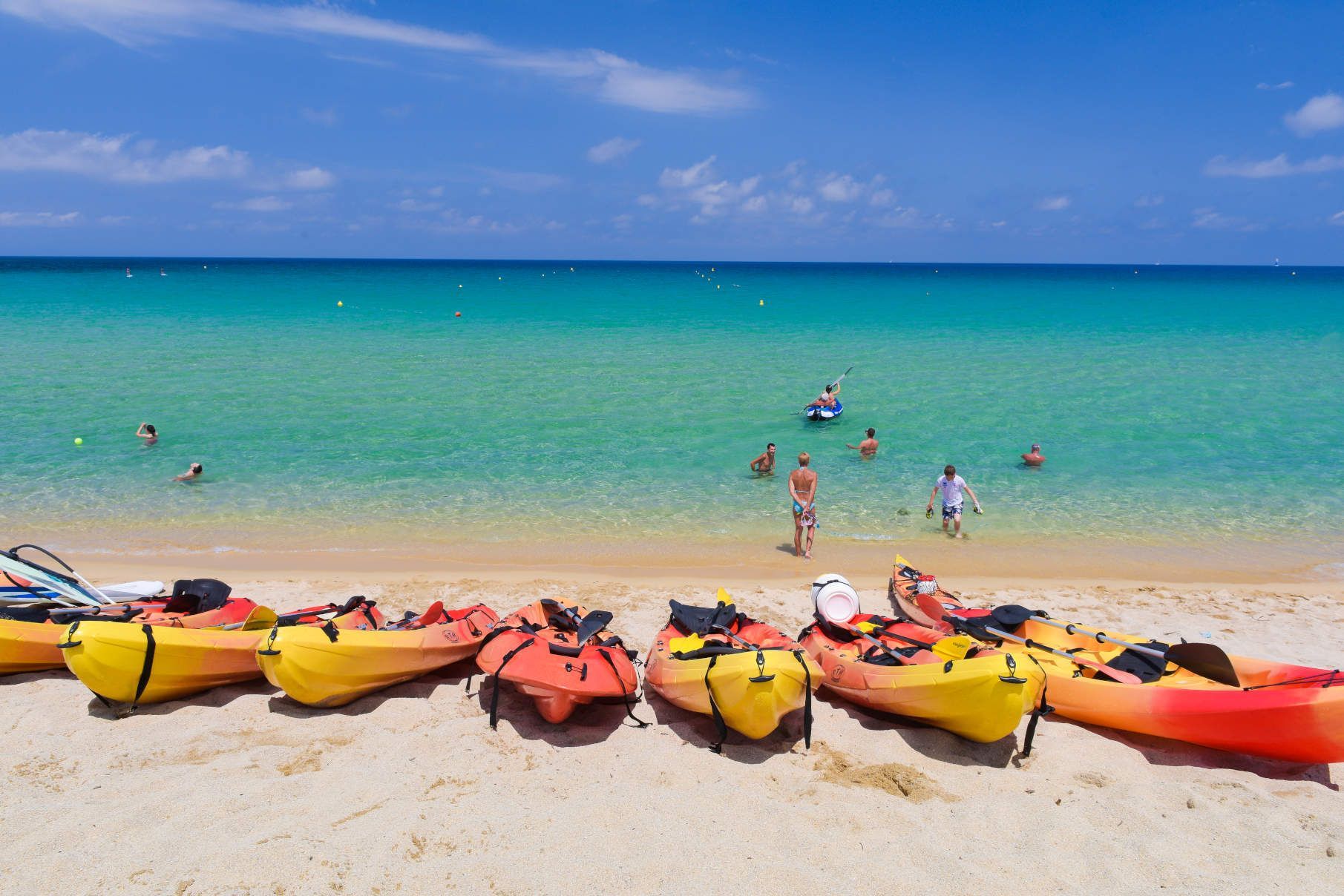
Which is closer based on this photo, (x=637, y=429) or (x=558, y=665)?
(x=558, y=665)

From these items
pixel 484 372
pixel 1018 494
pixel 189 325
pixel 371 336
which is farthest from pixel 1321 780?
pixel 189 325

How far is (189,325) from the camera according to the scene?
37.6m

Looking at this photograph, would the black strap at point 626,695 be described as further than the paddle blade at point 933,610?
No

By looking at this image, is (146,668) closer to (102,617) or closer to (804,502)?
(102,617)

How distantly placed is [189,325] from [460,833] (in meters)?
40.1

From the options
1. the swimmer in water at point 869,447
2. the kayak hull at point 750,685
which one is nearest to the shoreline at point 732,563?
the kayak hull at point 750,685

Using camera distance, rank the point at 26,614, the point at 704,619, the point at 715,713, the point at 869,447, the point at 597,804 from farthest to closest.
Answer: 1. the point at 869,447
2. the point at 704,619
3. the point at 26,614
4. the point at 715,713
5. the point at 597,804

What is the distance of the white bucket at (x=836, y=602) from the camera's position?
24.9 ft

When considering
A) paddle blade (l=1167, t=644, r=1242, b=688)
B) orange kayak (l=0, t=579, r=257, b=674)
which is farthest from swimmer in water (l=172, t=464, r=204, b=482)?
paddle blade (l=1167, t=644, r=1242, b=688)

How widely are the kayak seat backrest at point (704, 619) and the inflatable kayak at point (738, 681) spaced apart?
0.39m

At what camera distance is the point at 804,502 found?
10797 millimetres

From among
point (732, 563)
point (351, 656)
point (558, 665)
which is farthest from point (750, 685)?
point (732, 563)

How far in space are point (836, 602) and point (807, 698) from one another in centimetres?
201

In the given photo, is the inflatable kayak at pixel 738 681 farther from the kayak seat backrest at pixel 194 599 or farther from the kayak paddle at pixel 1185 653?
the kayak seat backrest at pixel 194 599
